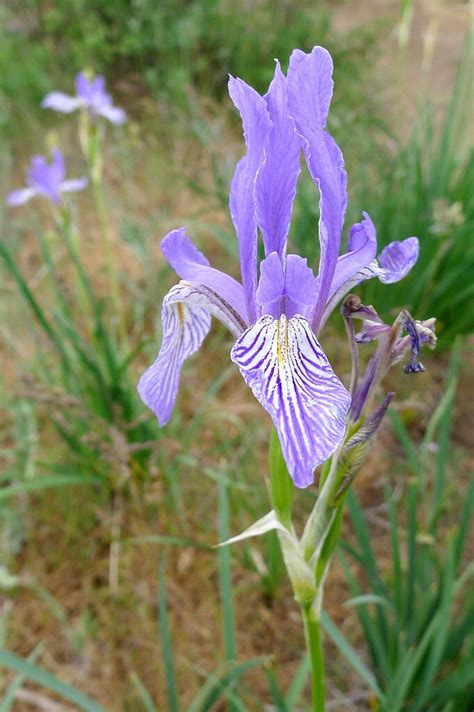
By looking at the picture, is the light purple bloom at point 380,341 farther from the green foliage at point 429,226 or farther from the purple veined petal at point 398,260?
the green foliage at point 429,226

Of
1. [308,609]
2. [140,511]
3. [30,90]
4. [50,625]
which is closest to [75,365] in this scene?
[140,511]

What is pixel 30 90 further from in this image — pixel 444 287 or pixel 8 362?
pixel 444 287

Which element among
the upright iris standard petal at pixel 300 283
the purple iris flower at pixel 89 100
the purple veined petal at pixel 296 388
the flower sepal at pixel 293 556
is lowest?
the flower sepal at pixel 293 556

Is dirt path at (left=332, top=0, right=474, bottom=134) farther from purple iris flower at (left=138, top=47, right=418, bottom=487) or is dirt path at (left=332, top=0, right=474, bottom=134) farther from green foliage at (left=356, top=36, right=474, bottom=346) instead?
purple iris flower at (left=138, top=47, right=418, bottom=487)

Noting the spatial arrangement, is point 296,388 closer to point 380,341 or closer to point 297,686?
point 380,341

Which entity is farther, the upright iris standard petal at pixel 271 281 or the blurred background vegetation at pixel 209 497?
the blurred background vegetation at pixel 209 497

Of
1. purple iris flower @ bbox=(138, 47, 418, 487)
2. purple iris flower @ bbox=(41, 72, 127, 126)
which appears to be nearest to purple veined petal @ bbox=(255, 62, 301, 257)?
purple iris flower @ bbox=(138, 47, 418, 487)

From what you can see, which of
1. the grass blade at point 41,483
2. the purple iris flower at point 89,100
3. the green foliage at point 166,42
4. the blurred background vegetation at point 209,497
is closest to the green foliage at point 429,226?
the blurred background vegetation at point 209,497

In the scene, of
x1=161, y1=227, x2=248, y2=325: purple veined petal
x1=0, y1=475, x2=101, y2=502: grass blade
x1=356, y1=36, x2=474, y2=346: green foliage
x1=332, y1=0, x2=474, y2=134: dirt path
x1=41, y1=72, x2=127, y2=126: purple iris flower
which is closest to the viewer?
x1=161, y1=227, x2=248, y2=325: purple veined petal
